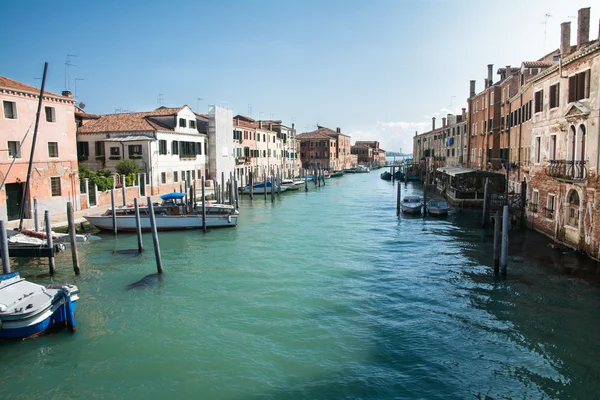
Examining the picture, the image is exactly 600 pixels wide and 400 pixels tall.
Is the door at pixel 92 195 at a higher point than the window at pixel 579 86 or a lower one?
lower

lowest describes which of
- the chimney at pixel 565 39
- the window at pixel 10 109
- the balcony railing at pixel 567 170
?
the balcony railing at pixel 567 170

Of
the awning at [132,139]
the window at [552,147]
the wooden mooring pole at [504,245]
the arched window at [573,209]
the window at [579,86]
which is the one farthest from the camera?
the awning at [132,139]

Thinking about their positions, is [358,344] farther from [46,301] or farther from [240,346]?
[46,301]

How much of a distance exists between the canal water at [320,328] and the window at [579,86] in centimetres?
593

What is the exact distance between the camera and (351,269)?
16734mm

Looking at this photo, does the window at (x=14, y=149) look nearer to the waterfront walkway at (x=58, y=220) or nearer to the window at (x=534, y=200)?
the waterfront walkway at (x=58, y=220)

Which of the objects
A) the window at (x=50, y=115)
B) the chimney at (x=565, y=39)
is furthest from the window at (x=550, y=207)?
the window at (x=50, y=115)

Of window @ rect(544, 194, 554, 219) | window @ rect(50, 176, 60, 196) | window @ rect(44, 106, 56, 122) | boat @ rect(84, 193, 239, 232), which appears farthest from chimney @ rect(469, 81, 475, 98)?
window @ rect(50, 176, 60, 196)

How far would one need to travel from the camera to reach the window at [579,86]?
16.7m

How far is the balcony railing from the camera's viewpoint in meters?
16.8

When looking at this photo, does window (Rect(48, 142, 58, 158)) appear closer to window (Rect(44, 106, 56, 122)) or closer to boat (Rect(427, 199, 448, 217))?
window (Rect(44, 106, 56, 122))

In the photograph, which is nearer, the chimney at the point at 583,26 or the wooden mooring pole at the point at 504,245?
the wooden mooring pole at the point at 504,245

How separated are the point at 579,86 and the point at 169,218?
1927 cm

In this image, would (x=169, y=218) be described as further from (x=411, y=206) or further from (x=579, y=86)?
(x=579, y=86)
